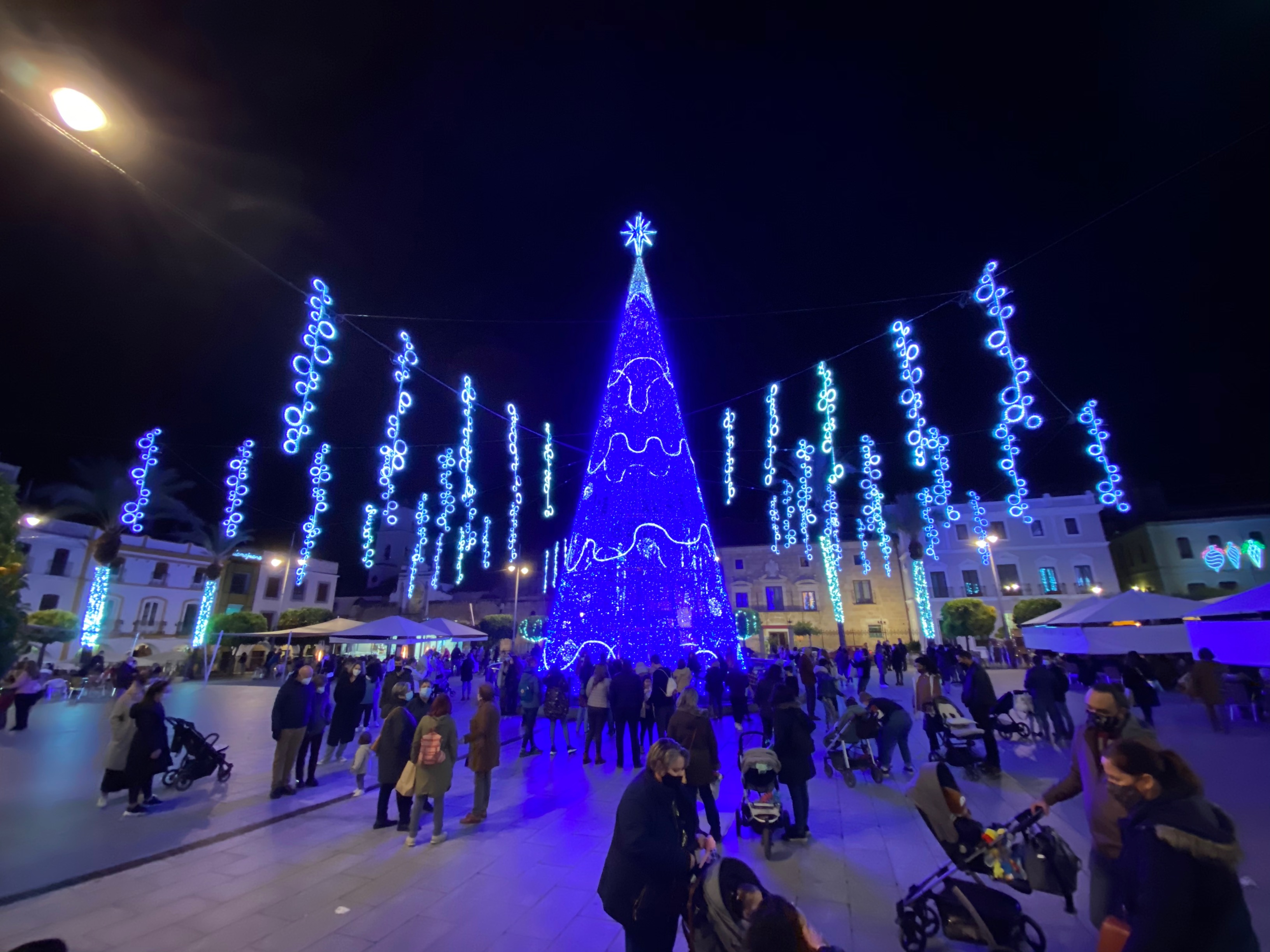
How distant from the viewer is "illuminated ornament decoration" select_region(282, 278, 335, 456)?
24.6 feet

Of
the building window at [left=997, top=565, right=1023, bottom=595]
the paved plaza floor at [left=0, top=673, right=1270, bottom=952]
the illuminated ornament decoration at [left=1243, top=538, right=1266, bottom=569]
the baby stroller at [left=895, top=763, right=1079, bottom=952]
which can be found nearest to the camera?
the baby stroller at [left=895, top=763, right=1079, bottom=952]

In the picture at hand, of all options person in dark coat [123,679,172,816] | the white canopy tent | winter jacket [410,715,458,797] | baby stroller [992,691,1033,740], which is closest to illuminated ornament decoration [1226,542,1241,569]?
the white canopy tent

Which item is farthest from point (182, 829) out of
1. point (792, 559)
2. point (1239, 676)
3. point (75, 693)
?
point (792, 559)

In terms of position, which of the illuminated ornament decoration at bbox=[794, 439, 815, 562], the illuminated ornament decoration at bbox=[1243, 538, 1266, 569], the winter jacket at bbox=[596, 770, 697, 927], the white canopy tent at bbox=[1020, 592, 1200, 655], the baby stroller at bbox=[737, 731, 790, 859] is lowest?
the baby stroller at bbox=[737, 731, 790, 859]

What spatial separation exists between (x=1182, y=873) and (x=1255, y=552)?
1564 inches

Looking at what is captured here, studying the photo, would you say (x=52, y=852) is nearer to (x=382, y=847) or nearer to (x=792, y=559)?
(x=382, y=847)

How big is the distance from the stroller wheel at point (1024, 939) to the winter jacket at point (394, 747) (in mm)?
5399

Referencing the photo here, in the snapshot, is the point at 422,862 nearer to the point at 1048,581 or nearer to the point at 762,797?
the point at 762,797

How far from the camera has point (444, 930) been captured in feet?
12.3

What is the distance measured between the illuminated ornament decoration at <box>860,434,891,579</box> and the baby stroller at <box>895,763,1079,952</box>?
519 inches

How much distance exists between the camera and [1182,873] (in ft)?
6.34

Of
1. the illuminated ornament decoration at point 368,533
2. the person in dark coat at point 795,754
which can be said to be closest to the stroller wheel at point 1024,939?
the person in dark coat at point 795,754

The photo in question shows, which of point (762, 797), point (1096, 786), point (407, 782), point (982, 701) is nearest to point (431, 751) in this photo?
point (407, 782)

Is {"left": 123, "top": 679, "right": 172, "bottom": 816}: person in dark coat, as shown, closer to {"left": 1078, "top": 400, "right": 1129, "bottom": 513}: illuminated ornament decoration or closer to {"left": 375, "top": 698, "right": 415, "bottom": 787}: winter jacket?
{"left": 375, "top": 698, "right": 415, "bottom": 787}: winter jacket
